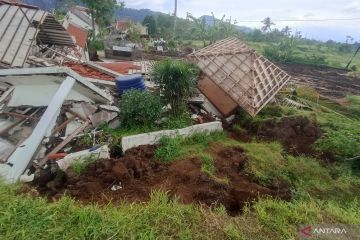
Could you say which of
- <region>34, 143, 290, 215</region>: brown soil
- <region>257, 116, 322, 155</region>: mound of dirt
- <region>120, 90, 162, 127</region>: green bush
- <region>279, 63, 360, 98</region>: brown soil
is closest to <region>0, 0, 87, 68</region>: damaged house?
<region>120, 90, 162, 127</region>: green bush

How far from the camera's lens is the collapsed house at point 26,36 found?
A: 730 centimetres

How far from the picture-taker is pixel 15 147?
17.4 feet

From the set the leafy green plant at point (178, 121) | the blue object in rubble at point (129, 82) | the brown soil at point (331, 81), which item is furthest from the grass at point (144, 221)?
the brown soil at point (331, 81)

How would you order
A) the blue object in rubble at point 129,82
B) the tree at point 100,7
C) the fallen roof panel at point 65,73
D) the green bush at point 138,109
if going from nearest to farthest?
the fallen roof panel at point 65,73, the green bush at point 138,109, the blue object in rubble at point 129,82, the tree at point 100,7

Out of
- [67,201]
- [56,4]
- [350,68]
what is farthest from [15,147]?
[56,4]

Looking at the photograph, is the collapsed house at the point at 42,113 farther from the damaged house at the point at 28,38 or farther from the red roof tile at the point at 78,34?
the red roof tile at the point at 78,34

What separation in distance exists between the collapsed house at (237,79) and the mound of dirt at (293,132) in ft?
1.98

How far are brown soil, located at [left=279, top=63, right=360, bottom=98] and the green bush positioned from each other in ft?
46.9

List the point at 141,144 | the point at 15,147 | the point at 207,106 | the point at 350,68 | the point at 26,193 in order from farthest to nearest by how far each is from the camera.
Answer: the point at 350,68
the point at 207,106
the point at 141,144
the point at 15,147
the point at 26,193

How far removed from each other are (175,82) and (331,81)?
19.6 m

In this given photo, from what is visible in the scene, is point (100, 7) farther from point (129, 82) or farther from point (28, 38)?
point (129, 82)

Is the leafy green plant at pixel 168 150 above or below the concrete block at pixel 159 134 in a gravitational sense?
below

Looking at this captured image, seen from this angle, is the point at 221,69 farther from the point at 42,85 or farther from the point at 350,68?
the point at 350,68

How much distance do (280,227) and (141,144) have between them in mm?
3607
